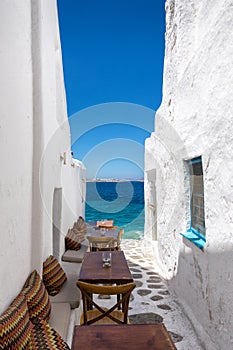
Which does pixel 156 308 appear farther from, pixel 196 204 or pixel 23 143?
pixel 23 143

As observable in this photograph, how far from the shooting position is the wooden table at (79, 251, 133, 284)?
345cm

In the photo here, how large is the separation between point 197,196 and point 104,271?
192 cm

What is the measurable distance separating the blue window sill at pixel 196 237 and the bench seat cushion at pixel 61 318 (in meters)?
2.04

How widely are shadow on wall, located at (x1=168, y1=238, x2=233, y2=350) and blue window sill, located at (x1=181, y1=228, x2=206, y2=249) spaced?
0.34 feet

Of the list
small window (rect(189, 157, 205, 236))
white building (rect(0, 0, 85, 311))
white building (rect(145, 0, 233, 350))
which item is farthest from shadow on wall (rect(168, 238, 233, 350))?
white building (rect(0, 0, 85, 311))

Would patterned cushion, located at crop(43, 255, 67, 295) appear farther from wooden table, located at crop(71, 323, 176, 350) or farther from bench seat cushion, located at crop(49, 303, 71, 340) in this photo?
wooden table, located at crop(71, 323, 176, 350)

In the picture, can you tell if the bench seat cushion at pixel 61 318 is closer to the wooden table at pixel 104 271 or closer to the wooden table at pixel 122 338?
the wooden table at pixel 104 271

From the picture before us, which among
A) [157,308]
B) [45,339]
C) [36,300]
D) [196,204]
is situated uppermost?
[196,204]

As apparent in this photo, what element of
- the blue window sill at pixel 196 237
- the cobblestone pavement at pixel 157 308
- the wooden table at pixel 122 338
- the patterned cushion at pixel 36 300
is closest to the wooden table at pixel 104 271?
the patterned cushion at pixel 36 300

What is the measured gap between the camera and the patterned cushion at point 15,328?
6.53ft

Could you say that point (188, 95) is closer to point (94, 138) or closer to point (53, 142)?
point (53, 142)

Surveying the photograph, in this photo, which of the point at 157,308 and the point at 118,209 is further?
the point at 118,209

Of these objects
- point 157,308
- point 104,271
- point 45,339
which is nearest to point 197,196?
point 104,271

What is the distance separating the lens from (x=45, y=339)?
2.37 meters
